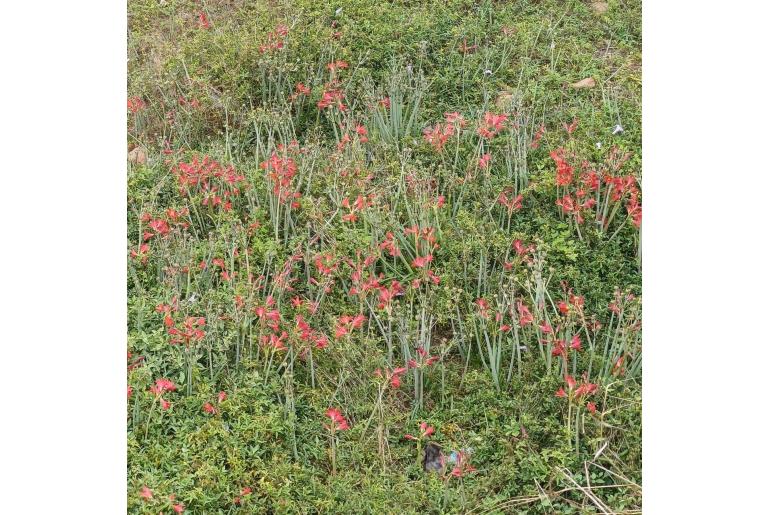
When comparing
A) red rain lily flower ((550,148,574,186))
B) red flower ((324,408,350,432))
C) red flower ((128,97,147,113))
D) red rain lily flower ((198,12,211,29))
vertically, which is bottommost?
red flower ((324,408,350,432))

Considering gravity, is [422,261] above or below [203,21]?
below

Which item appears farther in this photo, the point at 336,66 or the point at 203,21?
the point at 203,21

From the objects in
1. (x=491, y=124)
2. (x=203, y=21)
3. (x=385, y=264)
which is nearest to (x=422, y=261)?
(x=385, y=264)

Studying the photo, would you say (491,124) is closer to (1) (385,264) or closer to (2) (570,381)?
(1) (385,264)

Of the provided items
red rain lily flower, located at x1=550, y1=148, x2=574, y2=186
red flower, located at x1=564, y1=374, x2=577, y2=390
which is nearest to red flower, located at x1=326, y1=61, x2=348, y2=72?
red rain lily flower, located at x1=550, y1=148, x2=574, y2=186

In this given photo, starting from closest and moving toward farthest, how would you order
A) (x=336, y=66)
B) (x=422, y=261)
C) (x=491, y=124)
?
(x=422, y=261)
(x=491, y=124)
(x=336, y=66)

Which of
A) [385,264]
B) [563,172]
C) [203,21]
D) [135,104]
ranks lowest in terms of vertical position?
[385,264]

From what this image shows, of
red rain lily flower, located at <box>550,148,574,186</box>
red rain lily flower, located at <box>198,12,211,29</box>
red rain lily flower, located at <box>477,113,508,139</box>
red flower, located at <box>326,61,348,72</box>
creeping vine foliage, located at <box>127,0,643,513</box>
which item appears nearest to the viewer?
creeping vine foliage, located at <box>127,0,643,513</box>

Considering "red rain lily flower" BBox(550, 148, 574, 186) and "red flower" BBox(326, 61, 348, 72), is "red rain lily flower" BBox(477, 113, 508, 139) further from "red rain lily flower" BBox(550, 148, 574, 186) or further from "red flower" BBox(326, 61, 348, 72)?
"red flower" BBox(326, 61, 348, 72)

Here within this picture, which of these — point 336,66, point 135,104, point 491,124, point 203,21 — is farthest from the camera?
point 203,21

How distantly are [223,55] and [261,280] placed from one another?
1.64m

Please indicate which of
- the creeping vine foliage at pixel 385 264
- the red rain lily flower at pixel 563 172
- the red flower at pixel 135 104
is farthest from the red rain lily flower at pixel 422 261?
the red flower at pixel 135 104

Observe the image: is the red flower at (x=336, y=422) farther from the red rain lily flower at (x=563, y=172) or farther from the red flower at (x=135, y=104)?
the red flower at (x=135, y=104)
